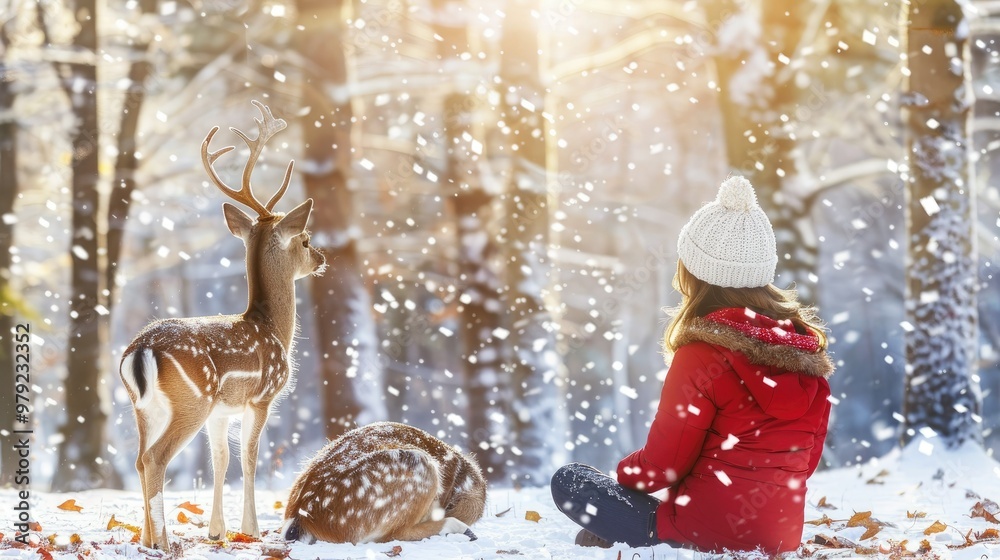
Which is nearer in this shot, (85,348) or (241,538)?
(241,538)

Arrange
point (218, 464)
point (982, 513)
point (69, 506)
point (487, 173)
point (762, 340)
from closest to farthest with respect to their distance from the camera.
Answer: point (762, 340)
point (218, 464)
point (982, 513)
point (69, 506)
point (487, 173)

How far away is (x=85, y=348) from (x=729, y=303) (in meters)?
6.60

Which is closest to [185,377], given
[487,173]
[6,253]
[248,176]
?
[248,176]

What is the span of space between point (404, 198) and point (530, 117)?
5.31 m

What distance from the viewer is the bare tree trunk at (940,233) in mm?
6672

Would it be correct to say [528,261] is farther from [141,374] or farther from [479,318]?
[141,374]

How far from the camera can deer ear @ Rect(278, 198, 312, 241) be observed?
4.17m

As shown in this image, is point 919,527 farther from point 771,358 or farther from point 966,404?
point 966,404

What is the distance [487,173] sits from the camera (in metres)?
8.38

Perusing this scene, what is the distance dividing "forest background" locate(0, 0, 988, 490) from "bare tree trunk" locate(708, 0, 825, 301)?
23mm

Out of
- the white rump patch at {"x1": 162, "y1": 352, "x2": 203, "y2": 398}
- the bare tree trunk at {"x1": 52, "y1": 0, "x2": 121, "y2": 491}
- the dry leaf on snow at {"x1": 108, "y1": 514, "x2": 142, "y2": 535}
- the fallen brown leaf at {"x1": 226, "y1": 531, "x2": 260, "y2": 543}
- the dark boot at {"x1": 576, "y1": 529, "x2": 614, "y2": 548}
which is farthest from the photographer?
the bare tree trunk at {"x1": 52, "y1": 0, "x2": 121, "y2": 491}

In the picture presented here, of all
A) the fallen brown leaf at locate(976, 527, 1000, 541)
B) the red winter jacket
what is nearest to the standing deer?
the red winter jacket

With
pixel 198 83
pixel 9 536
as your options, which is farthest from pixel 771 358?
pixel 198 83

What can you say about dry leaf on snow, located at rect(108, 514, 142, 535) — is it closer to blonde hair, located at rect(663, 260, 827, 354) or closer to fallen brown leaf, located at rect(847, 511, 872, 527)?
blonde hair, located at rect(663, 260, 827, 354)
